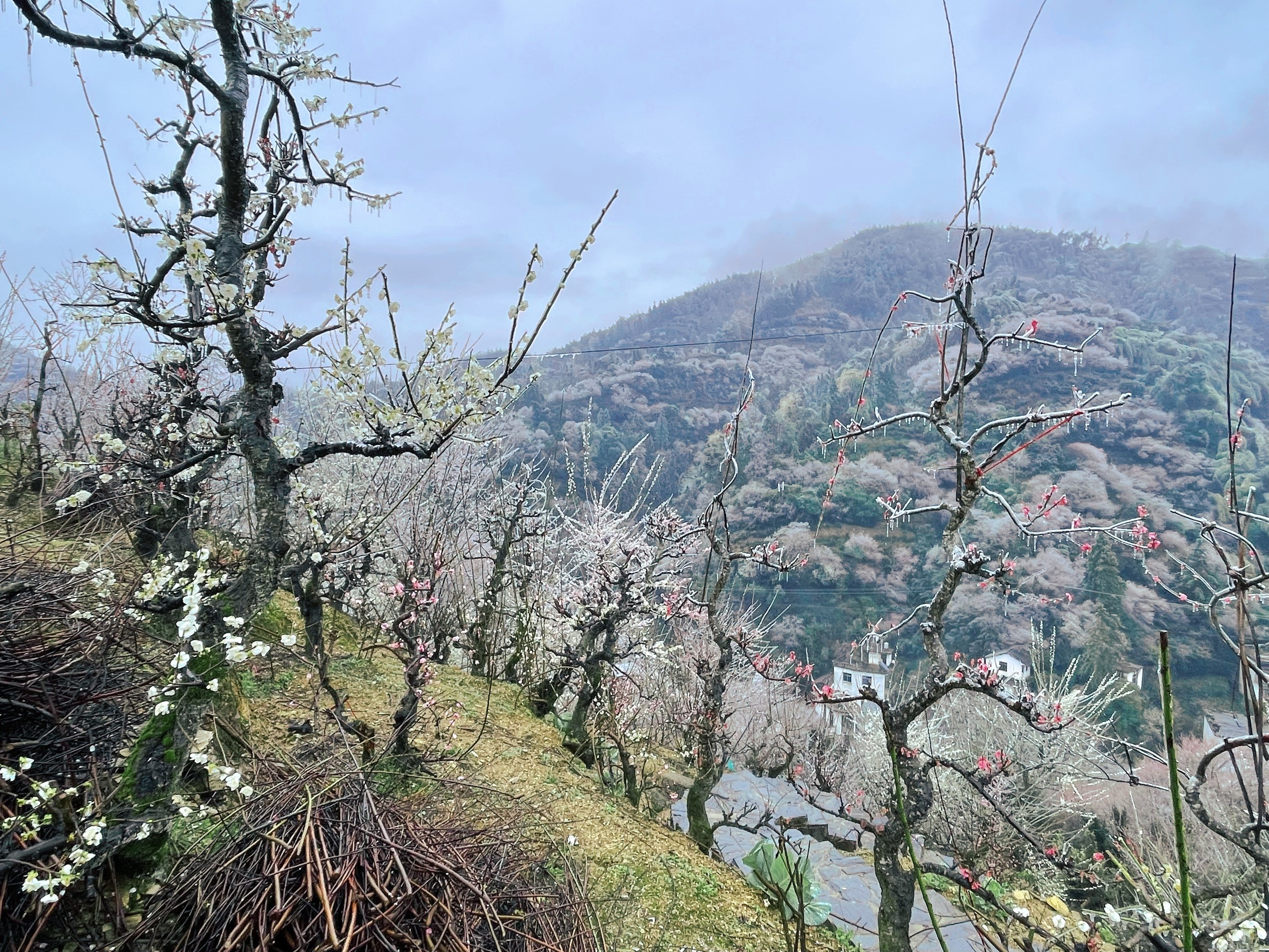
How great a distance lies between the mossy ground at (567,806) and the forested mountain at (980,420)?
8.37 m

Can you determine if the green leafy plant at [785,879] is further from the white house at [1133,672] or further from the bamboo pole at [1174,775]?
the white house at [1133,672]

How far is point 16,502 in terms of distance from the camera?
5.53 metres

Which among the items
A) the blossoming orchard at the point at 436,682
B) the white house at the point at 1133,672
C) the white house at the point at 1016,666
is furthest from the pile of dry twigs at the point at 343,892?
the white house at the point at 1133,672

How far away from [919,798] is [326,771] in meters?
2.33

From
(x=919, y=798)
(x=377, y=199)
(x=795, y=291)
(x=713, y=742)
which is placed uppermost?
(x=795, y=291)

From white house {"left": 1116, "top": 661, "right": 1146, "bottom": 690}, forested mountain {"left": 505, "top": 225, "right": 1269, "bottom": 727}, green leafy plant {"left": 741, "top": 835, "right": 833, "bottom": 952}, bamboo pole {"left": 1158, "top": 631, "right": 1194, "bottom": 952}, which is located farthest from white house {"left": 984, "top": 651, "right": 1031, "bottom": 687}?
bamboo pole {"left": 1158, "top": 631, "right": 1194, "bottom": 952}

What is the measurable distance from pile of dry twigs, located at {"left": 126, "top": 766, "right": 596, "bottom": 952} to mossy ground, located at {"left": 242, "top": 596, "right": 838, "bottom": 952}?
209 mm

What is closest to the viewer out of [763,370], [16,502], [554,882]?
[554,882]

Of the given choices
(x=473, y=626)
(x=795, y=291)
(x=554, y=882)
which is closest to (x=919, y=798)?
(x=554, y=882)

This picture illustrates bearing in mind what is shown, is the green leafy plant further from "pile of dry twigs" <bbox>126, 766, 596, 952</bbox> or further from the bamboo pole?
the bamboo pole

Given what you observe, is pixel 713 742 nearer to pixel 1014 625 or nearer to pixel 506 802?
pixel 506 802

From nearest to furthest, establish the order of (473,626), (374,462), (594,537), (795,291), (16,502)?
(16,502), (473,626), (594,537), (374,462), (795,291)

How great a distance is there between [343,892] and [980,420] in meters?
30.6

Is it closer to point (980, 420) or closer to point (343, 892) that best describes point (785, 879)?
point (343, 892)
